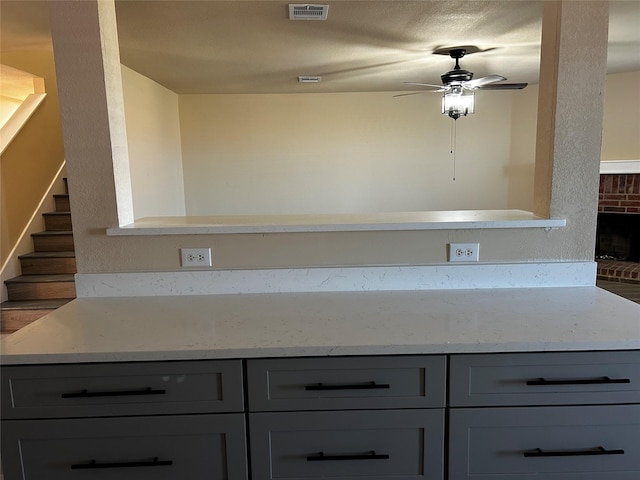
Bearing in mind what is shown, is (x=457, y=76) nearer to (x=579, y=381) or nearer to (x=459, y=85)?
(x=459, y=85)

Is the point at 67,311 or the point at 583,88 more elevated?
the point at 583,88

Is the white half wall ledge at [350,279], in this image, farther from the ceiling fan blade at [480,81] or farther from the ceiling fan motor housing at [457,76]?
the ceiling fan motor housing at [457,76]

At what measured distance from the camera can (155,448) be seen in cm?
133

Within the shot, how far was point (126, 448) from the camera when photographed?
1.32 meters

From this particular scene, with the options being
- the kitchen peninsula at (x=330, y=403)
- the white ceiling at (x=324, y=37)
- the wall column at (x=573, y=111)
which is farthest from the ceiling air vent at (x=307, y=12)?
the kitchen peninsula at (x=330, y=403)

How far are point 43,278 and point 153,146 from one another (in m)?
1.96

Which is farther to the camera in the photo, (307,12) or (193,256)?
(307,12)

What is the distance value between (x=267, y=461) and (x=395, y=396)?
1.49 ft

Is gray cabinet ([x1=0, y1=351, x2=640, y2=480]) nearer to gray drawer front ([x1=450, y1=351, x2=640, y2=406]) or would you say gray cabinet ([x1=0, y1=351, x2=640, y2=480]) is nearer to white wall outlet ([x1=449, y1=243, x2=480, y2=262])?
gray drawer front ([x1=450, y1=351, x2=640, y2=406])

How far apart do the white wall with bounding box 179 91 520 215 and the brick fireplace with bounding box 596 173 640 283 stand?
127 cm

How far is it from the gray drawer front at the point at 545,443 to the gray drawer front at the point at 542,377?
36 millimetres

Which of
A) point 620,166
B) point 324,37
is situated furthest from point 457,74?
point 620,166

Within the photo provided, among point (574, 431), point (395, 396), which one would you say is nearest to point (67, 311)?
point (395, 396)

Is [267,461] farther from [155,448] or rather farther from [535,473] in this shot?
[535,473]
